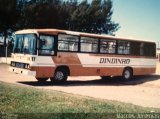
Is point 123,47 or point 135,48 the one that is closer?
point 123,47

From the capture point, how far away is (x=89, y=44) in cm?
2156

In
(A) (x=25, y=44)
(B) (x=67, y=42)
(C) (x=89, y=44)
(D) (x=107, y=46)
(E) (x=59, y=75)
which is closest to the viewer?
(A) (x=25, y=44)

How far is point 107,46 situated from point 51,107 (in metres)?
13.0

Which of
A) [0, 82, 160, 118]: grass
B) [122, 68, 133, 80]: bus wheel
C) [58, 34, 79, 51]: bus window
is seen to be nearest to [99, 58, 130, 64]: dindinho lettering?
[122, 68, 133, 80]: bus wheel

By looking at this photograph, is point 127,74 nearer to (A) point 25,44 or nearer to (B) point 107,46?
(B) point 107,46

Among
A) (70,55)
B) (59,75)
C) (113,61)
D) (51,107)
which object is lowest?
(51,107)

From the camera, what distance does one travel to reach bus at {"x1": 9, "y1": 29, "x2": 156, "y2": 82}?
62.4 ft

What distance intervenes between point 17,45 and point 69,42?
9.80 feet

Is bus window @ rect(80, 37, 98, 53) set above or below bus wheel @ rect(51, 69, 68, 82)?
above

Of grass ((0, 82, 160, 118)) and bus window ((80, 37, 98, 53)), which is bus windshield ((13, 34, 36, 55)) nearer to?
bus window ((80, 37, 98, 53))

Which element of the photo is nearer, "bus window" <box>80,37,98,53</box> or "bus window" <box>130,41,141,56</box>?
"bus window" <box>80,37,98,53</box>

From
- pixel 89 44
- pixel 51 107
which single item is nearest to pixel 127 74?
pixel 89 44

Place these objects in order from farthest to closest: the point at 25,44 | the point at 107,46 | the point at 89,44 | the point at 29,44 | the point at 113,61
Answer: the point at 113,61 < the point at 107,46 < the point at 89,44 < the point at 25,44 < the point at 29,44

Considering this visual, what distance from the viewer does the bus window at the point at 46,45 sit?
19000mm
